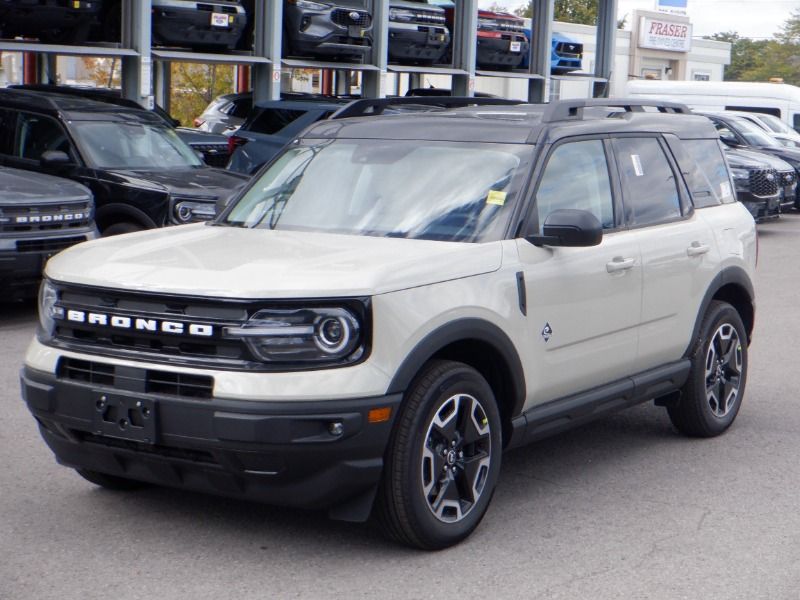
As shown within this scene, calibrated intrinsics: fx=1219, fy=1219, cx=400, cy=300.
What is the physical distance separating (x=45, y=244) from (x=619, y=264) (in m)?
5.84

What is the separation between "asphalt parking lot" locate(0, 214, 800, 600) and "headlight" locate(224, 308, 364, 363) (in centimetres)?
84

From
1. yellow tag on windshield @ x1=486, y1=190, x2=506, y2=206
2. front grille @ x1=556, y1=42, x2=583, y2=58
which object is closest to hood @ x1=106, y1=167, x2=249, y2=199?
yellow tag on windshield @ x1=486, y1=190, x2=506, y2=206

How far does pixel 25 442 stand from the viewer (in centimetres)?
636

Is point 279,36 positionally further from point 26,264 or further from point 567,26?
point 567,26

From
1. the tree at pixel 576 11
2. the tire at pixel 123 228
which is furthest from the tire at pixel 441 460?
the tree at pixel 576 11

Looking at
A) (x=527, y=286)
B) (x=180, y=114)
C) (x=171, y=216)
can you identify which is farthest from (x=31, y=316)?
(x=180, y=114)

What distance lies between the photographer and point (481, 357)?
5.16 m

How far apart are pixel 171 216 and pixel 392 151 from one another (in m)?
5.84

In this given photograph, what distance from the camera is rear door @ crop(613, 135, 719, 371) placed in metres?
6.10

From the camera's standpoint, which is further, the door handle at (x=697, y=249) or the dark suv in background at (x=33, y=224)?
the dark suv in background at (x=33, y=224)

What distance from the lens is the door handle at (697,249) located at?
6.42m

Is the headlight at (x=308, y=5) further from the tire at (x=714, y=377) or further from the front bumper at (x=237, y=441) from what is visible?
the front bumper at (x=237, y=441)

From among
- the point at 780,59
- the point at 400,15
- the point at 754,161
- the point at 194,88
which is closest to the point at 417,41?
the point at 400,15

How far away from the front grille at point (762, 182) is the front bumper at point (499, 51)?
673cm
